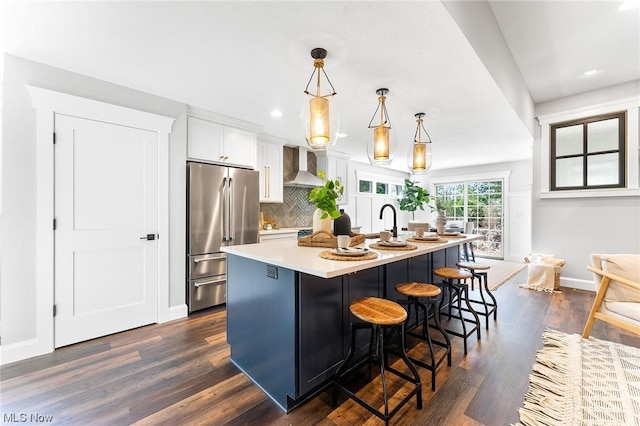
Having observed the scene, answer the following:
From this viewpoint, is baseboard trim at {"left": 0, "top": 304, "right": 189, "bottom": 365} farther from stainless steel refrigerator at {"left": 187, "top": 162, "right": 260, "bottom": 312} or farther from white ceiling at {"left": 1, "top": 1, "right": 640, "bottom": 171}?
white ceiling at {"left": 1, "top": 1, "right": 640, "bottom": 171}

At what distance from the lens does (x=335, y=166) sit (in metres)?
5.69

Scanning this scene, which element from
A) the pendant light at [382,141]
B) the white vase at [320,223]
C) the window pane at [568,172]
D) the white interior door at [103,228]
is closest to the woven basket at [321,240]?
the white vase at [320,223]

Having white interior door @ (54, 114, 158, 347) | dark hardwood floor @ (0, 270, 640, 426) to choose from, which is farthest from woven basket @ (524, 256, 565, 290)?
white interior door @ (54, 114, 158, 347)

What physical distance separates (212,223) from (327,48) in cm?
236

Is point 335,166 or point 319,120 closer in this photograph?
point 319,120

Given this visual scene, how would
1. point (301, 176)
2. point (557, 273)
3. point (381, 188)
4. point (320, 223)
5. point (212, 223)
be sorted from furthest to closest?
point (381, 188), point (301, 176), point (557, 273), point (212, 223), point (320, 223)

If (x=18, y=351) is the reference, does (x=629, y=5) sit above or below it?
above

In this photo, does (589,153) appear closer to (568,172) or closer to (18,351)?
(568,172)

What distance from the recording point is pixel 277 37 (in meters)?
1.85

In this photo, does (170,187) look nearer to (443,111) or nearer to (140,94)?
(140,94)

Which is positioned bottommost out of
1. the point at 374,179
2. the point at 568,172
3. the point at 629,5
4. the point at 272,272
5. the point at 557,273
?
the point at 557,273

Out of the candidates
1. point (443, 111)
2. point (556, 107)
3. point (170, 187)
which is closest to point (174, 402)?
point (170, 187)

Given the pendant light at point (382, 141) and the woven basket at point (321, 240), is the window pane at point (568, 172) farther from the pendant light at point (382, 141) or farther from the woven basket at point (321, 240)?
the woven basket at point (321, 240)

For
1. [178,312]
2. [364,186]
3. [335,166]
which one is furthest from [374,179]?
[178,312]
